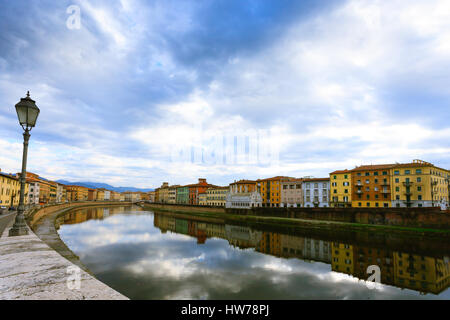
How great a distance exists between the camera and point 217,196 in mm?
99562

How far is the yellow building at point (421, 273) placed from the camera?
17531mm

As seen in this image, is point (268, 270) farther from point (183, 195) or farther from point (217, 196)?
point (183, 195)

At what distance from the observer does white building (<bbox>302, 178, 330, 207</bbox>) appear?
68.2 m

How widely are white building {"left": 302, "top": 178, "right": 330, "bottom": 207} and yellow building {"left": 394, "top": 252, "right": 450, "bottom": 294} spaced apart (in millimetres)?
42515

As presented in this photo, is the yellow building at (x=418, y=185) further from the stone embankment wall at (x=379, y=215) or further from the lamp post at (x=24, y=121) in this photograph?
the lamp post at (x=24, y=121)

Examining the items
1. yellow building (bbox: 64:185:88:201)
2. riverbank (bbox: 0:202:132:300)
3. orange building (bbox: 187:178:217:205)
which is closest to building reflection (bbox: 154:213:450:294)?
riverbank (bbox: 0:202:132:300)

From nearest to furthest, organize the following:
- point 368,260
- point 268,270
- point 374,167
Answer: point 268,270 < point 368,260 < point 374,167

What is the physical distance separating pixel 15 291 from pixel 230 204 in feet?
272

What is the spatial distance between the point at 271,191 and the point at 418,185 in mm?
40360

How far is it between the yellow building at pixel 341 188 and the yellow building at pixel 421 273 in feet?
123

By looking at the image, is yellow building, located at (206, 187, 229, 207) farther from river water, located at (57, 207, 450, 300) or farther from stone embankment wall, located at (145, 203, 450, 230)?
river water, located at (57, 207, 450, 300)

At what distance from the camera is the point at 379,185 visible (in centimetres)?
5672

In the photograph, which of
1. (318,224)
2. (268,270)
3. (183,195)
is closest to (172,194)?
(183,195)

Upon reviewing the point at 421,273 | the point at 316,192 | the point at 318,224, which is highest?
the point at 316,192
